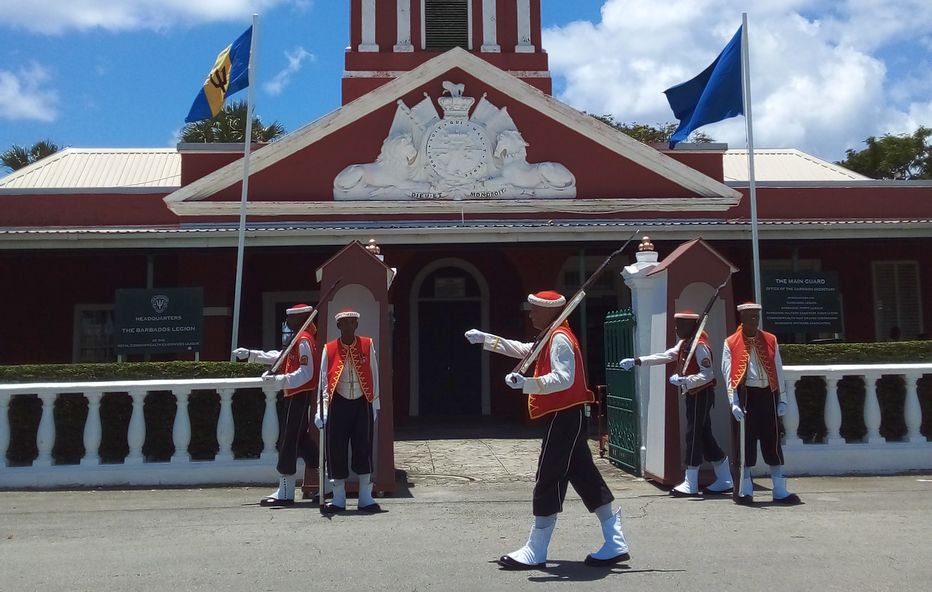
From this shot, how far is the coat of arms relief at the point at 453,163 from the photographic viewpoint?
1497 centimetres

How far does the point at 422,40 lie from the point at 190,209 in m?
6.73

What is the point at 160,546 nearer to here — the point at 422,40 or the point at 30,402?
the point at 30,402

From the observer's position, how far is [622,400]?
9477 millimetres

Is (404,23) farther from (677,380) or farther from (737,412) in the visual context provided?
(737,412)

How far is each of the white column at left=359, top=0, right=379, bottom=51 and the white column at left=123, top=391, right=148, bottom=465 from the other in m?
11.6

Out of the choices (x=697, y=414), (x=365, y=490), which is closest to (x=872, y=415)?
(x=697, y=414)

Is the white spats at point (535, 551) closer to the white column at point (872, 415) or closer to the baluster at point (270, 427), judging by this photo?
the baluster at point (270, 427)

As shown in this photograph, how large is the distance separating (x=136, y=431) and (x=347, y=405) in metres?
2.52

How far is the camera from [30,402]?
28.6ft

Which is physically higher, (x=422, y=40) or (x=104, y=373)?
(x=422, y=40)

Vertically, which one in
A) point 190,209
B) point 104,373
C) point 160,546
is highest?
point 190,209

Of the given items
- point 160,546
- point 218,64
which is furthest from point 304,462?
point 218,64

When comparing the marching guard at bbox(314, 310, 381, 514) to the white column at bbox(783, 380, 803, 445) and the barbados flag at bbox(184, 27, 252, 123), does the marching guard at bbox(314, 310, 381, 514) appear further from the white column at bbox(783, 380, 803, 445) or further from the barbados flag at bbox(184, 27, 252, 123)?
the barbados flag at bbox(184, 27, 252, 123)

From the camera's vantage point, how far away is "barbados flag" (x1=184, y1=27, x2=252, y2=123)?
12773mm
